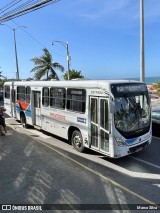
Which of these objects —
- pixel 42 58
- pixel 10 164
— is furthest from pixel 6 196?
pixel 42 58

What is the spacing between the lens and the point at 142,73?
52.3 ft

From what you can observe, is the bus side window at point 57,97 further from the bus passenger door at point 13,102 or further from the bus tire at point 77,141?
the bus passenger door at point 13,102

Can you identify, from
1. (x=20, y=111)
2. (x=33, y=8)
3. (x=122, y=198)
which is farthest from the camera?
(x=20, y=111)

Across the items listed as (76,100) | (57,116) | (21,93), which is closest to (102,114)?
(76,100)

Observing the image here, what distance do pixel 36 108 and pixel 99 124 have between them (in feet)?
18.6

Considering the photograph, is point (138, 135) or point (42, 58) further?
point (42, 58)

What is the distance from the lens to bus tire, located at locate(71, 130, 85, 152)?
9.58 m

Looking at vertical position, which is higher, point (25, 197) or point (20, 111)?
point (20, 111)

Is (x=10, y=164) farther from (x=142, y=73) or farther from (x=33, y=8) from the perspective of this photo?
(x=142, y=73)

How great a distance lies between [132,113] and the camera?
835 centimetres

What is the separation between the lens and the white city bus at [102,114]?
792 cm

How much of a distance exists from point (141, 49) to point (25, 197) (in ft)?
41.1

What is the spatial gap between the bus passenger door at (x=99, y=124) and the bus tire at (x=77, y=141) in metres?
0.82

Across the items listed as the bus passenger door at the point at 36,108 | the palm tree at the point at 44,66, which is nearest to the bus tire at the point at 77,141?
the bus passenger door at the point at 36,108
